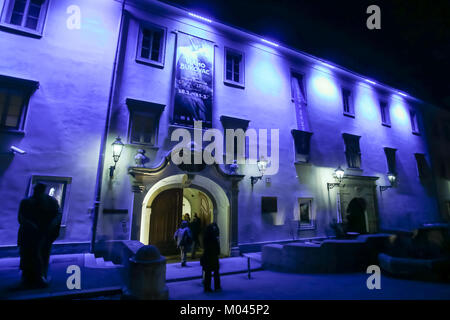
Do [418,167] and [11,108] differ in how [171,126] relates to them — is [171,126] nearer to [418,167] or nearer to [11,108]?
[11,108]

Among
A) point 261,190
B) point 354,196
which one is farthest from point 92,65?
point 354,196

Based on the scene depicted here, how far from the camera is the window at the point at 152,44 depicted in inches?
395

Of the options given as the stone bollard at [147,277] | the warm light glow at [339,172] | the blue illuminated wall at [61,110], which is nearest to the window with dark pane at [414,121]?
the warm light glow at [339,172]

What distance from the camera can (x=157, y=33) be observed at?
1058cm

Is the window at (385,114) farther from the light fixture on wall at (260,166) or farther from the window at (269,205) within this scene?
the window at (269,205)

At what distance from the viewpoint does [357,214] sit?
46.8 ft

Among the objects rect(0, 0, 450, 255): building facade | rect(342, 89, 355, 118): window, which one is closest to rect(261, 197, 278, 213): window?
rect(0, 0, 450, 255): building facade

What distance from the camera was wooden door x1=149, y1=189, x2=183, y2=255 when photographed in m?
9.73

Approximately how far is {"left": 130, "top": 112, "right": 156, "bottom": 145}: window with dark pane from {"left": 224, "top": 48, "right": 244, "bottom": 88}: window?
15.6 feet

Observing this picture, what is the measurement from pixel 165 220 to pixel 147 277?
5.78 meters

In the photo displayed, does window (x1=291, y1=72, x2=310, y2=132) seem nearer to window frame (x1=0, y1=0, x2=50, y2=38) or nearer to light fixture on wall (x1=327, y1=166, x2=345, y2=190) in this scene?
light fixture on wall (x1=327, y1=166, x2=345, y2=190)

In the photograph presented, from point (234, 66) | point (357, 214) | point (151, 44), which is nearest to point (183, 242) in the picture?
point (151, 44)

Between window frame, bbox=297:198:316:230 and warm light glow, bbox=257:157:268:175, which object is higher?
warm light glow, bbox=257:157:268:175

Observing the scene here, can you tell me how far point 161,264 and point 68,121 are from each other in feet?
22.1
